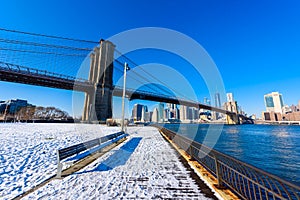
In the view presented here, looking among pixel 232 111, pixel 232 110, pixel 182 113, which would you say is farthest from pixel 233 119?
pixel 182 113

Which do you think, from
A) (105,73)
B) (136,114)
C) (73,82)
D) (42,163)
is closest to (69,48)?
(73,82)

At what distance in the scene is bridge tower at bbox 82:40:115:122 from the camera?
3081cm

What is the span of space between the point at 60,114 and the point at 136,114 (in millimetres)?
49192

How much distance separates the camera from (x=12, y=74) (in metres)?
29.9

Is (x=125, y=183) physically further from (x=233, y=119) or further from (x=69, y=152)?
(x=233, y=119)

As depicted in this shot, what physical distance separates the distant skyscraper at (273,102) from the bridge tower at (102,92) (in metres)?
198

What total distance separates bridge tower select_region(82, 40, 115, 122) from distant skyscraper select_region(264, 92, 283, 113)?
7790 inches

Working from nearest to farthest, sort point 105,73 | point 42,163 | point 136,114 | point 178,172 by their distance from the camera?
point 178,172, point 42,163, point 105,73, point 136,114

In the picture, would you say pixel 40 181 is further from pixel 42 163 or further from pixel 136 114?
pixel 136 114

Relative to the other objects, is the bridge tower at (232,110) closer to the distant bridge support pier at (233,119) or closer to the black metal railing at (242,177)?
the distant bridge support pier at (233,119)

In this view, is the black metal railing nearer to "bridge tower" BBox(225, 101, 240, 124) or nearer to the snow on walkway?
the snow on walkway

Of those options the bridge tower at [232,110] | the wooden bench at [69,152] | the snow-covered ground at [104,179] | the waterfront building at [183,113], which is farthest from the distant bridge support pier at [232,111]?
the wooden bench at [69,152]

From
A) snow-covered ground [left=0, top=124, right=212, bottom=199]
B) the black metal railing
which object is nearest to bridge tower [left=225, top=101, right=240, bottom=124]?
the black metal railing

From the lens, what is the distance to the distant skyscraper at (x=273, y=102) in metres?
168
